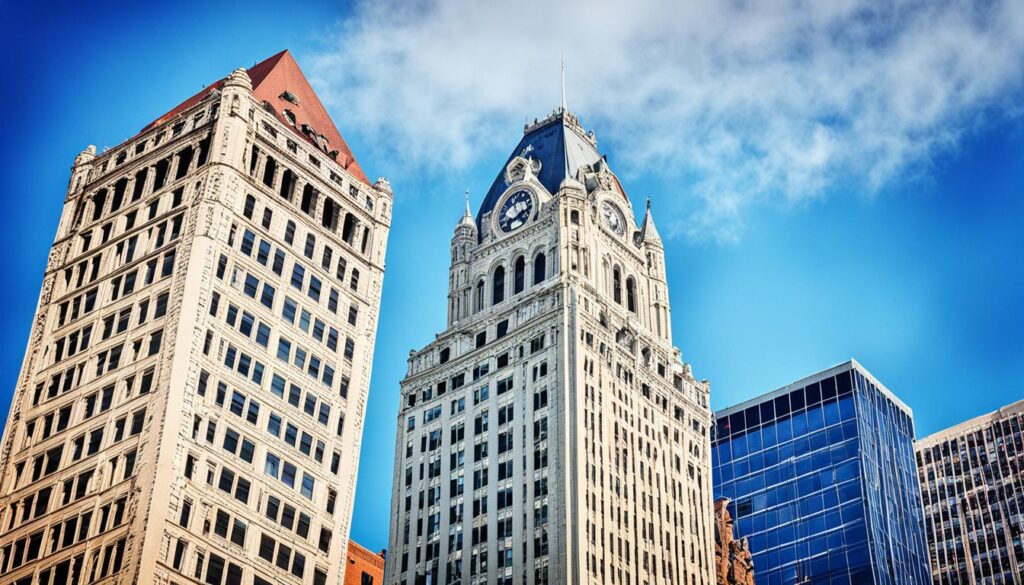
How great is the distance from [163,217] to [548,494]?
153 feet

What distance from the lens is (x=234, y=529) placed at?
323 ft

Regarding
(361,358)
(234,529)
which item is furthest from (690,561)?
(234,529)

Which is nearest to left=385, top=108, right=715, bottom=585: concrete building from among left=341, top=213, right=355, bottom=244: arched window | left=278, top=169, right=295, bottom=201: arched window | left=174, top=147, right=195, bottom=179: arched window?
left=341, top=213, right=355, bottom=244: arched window

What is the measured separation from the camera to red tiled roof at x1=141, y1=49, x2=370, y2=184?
124m

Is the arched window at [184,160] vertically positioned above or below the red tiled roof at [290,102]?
below

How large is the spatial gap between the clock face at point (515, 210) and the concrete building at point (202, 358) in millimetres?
46229

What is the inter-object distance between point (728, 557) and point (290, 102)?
71524 millimetres

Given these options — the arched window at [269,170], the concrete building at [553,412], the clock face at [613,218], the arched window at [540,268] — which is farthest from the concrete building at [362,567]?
the arched window at [269,170]

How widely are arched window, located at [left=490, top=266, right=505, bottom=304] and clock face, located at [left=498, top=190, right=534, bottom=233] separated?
526cm

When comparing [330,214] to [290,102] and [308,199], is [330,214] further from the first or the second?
[290,102]

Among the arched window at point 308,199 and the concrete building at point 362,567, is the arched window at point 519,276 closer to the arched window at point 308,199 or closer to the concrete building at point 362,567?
the concrete building at point 362,567

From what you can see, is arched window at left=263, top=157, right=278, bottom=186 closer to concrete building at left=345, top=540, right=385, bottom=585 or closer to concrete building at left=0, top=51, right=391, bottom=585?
concrete building at left=0, top=51, right=391, bottom=585

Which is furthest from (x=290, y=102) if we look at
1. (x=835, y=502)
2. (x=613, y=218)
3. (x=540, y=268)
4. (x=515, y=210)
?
(x=835, y=502)

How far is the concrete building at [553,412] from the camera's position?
140875mm
